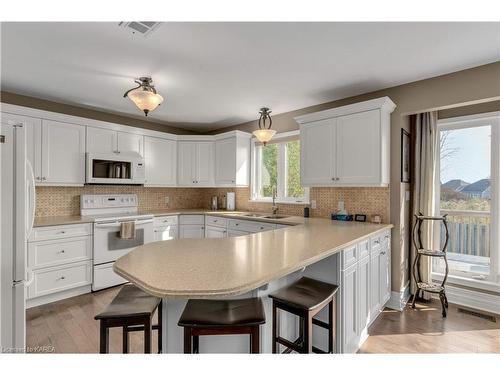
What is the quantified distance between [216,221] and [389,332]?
254 cm

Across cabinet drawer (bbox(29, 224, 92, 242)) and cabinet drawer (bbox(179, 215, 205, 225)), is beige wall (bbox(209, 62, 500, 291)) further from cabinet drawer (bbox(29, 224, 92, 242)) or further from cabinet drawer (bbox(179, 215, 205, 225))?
cabinet drawer (bbox(29, 224, 92, 242))

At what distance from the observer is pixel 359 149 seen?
2816mm

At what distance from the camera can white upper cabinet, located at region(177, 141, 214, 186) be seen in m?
4.57

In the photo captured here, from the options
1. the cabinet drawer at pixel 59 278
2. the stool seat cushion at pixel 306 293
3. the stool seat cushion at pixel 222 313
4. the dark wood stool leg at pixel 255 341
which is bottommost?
the cabinet drawer at pixel 59 278

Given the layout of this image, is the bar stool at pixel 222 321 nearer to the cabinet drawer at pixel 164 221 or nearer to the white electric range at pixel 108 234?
the white electric range at pixel 108 234

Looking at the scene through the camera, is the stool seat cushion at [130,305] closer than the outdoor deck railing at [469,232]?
Yes

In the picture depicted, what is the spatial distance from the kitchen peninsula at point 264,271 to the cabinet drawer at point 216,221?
1.61 m

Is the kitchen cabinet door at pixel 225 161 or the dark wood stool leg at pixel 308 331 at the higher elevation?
the kitchen cabinet door at pixel 225 161

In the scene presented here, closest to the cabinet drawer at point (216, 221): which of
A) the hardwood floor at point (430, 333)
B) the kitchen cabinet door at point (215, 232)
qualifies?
the kitchen cabinet door at point (215, 232)

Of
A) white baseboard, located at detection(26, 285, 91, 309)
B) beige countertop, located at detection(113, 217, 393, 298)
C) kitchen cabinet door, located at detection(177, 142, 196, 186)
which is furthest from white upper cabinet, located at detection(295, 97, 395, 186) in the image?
white baseboard, located at detection(26, 285, 91, 309)

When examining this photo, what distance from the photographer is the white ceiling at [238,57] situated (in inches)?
73.2

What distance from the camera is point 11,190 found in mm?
1435

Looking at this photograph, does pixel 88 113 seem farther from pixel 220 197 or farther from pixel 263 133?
pixel 263 133
